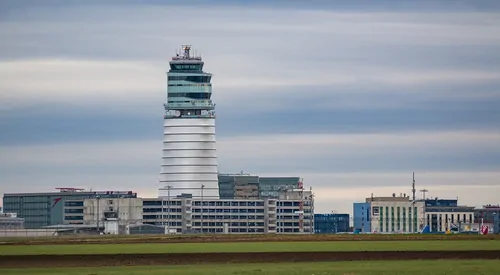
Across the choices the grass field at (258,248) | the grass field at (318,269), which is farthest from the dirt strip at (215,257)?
the grass field at (258,248)

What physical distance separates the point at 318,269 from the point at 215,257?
17.3 m

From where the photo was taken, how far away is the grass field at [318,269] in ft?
249

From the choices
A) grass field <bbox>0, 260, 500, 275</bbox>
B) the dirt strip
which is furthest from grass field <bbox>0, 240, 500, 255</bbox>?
grass field <bbox>0, 260, 500, 275</bbox>

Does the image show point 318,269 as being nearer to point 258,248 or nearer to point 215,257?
point 215,257

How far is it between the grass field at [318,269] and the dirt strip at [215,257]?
5248 mm

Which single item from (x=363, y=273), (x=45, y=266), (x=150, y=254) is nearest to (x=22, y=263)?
(x=45, y=266)

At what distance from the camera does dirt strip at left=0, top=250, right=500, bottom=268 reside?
92.2 meters

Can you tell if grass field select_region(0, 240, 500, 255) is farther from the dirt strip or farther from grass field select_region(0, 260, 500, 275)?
grass field select_region(0, 260, 500, 275)

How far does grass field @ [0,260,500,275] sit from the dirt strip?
525 cm

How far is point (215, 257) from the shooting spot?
96.0 metres

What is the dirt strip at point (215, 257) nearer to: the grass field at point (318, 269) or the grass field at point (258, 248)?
the grass field at point (318, 269)

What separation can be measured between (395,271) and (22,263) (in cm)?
2896

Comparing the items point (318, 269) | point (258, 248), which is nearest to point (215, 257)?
point (318, 269)

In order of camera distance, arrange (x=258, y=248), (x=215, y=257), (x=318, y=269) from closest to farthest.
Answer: (x=318, y=269), (x=215, y=257), (x=258, y=248)
